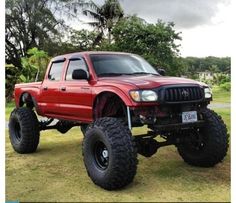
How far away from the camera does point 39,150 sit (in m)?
6.80

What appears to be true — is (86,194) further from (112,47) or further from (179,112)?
(112,47)

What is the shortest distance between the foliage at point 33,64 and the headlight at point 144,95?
784cm

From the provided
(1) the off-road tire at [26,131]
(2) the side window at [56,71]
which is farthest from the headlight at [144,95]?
(1) the off-road tire at [26,131]

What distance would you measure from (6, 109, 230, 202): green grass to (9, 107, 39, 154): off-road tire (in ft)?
0.45

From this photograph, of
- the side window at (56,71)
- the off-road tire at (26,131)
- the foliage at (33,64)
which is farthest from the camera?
the foliage at (33,64)

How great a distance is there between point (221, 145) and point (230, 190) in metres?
0.87

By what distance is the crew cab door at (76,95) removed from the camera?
5250mm

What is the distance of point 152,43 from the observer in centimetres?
764

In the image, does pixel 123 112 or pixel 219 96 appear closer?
pixel 123 112

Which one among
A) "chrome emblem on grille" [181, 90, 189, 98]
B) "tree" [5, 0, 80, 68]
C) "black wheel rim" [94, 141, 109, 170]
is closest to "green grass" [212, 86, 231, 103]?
"tree" [5, 0, 80, 68]

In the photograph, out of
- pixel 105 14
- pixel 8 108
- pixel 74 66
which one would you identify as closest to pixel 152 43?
pixel 105 14

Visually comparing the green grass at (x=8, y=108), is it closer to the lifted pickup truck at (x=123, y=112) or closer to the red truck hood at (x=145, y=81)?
the lifted pickup truck at (x=123, y=112)

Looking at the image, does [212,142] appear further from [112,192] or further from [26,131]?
[26,131]

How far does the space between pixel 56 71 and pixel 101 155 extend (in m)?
1.88
